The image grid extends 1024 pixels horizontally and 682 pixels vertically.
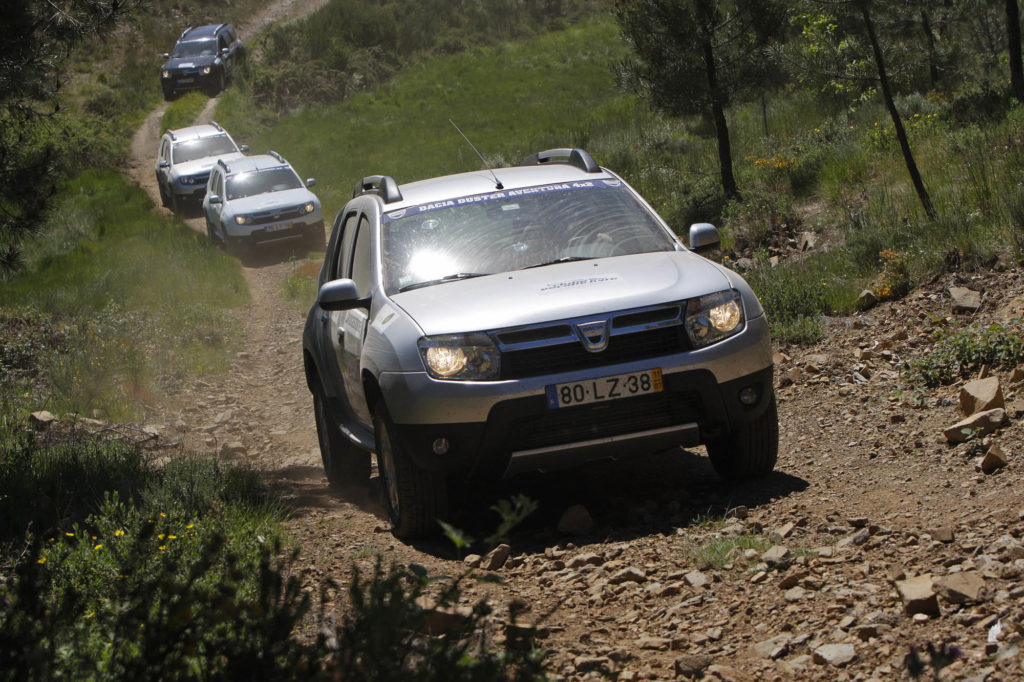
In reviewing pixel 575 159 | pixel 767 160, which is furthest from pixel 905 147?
pixel 575 159

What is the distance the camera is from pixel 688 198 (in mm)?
17297

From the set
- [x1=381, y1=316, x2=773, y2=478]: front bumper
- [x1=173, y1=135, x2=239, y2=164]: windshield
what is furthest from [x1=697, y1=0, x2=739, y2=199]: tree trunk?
[x1=173, y1=135, x2=239, y2=164]: windshield

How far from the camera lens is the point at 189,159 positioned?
1146 inches

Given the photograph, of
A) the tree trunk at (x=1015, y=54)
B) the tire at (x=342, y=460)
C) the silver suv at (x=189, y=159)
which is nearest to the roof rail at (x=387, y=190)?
the tire at (x=342, y=460)

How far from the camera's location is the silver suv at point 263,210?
21016mm

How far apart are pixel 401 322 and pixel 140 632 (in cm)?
272

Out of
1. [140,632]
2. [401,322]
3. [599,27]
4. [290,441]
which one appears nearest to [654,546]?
[401,322]

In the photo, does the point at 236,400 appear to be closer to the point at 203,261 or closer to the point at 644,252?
the point at 644,252

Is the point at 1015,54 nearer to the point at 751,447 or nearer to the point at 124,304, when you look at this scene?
the point at 751,447

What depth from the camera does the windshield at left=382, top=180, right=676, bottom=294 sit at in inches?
248

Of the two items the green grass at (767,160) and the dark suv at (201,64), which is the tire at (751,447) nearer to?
the green grass at (767,160)

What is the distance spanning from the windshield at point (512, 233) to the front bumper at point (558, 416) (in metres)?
0.99

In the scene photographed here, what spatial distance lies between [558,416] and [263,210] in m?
16.5

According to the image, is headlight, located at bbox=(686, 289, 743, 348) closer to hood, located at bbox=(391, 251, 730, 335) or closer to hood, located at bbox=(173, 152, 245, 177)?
hood, located at bbox=(391, 251, 730, 335)
